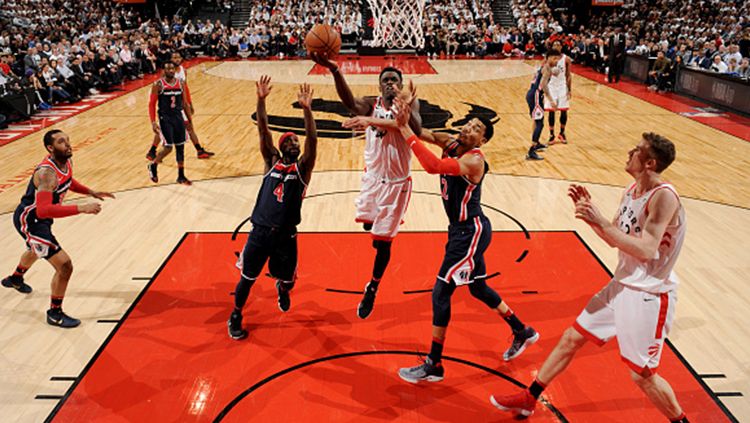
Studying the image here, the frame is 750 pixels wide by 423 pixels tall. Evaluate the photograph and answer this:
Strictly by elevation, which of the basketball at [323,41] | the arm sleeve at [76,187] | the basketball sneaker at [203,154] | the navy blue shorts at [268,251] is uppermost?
the basketball at [323,41]

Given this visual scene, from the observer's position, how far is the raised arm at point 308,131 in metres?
4.09

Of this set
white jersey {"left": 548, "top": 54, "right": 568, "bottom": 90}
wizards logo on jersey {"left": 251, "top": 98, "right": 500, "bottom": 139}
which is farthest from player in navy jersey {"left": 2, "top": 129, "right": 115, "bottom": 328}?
white jersey {"left": 548, "top": 54, "right": 568, "bottom": 90}

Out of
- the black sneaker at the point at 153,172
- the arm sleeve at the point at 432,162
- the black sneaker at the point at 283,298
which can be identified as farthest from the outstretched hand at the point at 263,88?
the black sneaker at the point at 153,172

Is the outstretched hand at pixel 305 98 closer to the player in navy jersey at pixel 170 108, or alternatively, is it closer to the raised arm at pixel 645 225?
the raised arm at pixel 645 225

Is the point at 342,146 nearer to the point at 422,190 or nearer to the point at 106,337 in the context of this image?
the point at 422,190

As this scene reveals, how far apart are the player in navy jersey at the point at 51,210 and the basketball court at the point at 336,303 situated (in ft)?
1.07

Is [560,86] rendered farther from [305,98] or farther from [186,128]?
[305,98]

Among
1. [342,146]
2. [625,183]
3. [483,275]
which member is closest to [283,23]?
[342,146]

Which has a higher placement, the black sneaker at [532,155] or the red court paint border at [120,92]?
the red court paint border at [120,92]

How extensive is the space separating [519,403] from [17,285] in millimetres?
4440

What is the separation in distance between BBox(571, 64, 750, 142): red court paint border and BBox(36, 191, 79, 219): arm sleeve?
11.1 m

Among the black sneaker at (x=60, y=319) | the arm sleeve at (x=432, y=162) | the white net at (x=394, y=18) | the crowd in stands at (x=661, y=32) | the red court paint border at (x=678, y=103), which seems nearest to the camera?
the arm sleeve at (x=432, y=162)

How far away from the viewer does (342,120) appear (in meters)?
11.9

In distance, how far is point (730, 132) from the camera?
36.8ft
